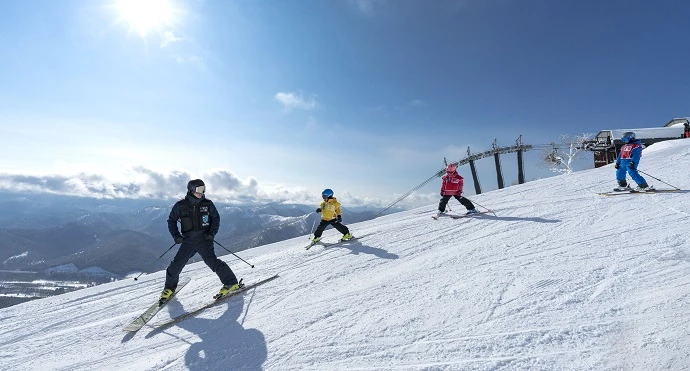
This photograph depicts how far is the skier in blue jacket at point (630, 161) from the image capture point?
36.6ft

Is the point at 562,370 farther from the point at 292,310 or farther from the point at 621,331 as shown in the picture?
the point at 292,310

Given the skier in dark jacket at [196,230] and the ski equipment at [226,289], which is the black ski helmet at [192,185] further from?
the ski equipment at [226,289]

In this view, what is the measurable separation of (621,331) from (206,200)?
674 cm

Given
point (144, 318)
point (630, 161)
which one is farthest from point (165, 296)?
point (630, 161)

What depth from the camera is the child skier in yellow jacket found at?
33.6 feet

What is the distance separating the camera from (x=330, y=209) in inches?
406

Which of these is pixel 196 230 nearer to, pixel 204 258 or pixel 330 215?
pixel 204 258

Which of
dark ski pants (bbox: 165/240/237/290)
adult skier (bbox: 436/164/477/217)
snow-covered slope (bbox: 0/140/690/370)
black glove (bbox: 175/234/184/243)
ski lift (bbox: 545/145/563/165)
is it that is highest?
ski lift (bbox: 545/145/563/165)

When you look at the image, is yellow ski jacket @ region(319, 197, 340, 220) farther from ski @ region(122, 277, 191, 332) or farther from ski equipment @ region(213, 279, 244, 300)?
ski @ region(122, 277, 191, 332)

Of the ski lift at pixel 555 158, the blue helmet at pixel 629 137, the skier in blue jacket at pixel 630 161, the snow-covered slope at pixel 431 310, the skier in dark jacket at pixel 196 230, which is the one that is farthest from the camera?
the ski lift at pixel 555 158

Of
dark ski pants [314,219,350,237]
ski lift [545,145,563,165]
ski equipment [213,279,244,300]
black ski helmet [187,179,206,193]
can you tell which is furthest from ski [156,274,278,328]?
ski lift [545,145,563,165]

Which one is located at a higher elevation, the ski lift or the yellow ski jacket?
the ski lift

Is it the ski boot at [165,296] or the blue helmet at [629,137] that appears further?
the blue helmet at [629,137]

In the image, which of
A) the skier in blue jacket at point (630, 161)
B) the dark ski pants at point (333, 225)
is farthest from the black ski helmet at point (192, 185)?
the skier in blue jacket at point (630, 161)
